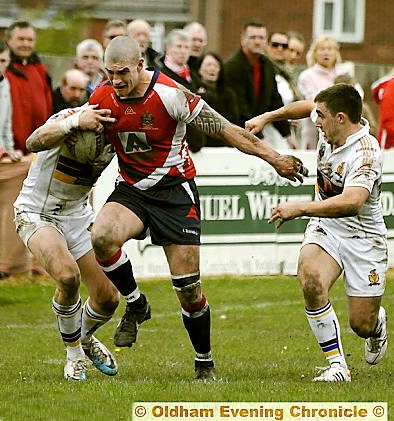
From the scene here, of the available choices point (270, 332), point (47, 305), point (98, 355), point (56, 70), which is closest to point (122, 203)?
point (98, 355)

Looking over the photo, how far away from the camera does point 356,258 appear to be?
941cm

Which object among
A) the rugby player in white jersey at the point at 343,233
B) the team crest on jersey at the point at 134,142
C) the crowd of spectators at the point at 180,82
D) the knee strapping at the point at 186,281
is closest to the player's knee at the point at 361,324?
the rugby player in white jersey at the point at 343,233

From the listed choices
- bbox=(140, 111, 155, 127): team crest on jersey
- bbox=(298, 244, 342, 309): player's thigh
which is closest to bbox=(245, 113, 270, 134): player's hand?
bbox=(140, 111, 155, 127): team crest on jersey

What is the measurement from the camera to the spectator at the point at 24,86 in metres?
14.6

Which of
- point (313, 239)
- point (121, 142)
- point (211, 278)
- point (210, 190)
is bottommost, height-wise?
point (211, 278)

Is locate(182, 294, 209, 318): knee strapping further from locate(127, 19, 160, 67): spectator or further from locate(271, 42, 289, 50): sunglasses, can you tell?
locate(271, 42, 289, 50): sunglasses

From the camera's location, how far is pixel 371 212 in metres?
9.42

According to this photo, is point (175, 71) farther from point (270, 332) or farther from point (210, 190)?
point (270, 332)

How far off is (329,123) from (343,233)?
2.63 ft

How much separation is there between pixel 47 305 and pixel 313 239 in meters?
4.89

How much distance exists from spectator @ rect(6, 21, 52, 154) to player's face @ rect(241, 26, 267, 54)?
2514 mm

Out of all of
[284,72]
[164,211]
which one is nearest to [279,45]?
[284,72]

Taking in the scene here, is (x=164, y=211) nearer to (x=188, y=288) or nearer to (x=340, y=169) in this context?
(x=188, y=288)

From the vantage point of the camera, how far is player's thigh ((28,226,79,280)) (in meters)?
9.29
